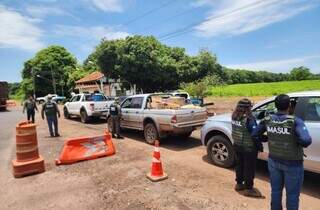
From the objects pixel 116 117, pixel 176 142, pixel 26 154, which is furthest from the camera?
pixel 116 117

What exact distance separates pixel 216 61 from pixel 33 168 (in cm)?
2451

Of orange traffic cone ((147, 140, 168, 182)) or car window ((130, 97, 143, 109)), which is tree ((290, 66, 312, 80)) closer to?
car window ((130, 97, 143, 109))

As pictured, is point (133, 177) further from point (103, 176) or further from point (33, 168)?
point (33, 168)

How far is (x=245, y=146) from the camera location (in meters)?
5.12

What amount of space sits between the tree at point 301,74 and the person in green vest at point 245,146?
4936 inches

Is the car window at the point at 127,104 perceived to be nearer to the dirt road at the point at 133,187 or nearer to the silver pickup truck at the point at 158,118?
the silver pickup truck at the point at 158,118

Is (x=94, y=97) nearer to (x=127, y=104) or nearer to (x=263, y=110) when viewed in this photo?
(x=127, y=104)

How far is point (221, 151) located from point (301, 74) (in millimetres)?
127676

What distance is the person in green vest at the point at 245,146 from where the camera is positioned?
508 centimetres

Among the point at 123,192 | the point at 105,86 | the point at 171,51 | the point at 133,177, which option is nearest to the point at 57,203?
the point at 123,192

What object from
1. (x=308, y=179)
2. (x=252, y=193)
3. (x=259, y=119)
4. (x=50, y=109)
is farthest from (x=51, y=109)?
(x=308, y=179)

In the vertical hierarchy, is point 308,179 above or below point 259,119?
below

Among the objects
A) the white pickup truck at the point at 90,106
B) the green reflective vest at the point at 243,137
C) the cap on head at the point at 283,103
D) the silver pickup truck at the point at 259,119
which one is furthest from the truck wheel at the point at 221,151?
the white pickup truck at the point at 90,106

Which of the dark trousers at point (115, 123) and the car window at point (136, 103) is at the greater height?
the car window at point (136, 103)
